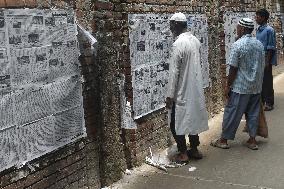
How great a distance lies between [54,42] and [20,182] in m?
1.23

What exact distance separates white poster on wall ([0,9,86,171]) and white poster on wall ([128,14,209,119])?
1023 mm

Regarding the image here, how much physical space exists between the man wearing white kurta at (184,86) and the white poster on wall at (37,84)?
128 centimetres

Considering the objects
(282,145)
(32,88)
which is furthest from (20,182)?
(282,145)

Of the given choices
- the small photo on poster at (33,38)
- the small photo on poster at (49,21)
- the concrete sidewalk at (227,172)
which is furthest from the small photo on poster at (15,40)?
the concrete sidewalk at (227,172)

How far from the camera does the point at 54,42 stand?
12.3ft

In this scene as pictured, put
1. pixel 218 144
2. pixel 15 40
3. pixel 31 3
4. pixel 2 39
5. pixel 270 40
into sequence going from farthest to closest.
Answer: pixel 270 40 < pixel 218 144 < pixel 31 3 < pixel 15 40 < pixel 2 39

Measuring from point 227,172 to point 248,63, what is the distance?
4.66 ft

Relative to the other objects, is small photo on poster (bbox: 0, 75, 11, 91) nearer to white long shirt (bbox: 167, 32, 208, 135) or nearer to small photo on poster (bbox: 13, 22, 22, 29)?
small photo on poster (bbox: 13, 22, 22, 29)

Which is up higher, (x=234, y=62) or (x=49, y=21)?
(x=49, y=21)

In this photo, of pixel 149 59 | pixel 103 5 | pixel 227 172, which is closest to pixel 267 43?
pixel 149 59

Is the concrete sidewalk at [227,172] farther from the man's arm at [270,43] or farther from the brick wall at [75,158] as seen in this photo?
the man's arm at [270,43]

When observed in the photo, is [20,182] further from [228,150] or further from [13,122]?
[228,150]

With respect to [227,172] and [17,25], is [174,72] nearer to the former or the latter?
[227,172]

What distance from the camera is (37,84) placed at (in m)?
3.56
